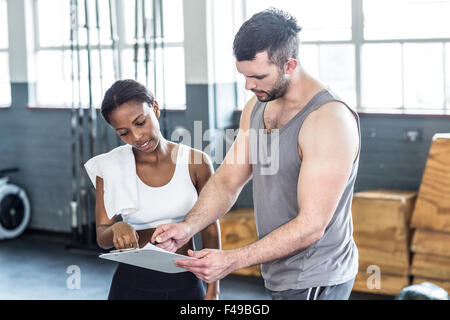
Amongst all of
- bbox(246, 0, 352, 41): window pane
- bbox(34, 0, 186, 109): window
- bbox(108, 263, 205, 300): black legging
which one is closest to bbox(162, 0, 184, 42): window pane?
bbox(34, 0, 186, 109): window

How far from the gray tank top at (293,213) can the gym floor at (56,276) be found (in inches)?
104

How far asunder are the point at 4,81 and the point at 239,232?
3.32 meters

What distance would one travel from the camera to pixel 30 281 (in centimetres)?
516

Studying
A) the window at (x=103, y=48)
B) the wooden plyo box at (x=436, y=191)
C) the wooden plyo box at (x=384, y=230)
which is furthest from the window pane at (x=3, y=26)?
the wooden plyo box at (x=436, y=191)

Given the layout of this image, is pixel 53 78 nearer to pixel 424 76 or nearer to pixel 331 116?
pixel 424 76

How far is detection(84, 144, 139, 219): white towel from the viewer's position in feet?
7.36

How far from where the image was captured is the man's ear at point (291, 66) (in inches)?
76.4

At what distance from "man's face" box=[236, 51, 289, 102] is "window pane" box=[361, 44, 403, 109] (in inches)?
126

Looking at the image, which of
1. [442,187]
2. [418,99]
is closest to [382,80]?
[418,99]

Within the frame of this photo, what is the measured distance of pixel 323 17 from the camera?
5242 mm

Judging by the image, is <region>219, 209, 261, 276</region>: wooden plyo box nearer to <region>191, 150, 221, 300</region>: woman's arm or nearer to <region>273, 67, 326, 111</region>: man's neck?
<region>191, 150, 221, 300</region>: woman's arm

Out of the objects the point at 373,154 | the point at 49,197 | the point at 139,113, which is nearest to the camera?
the point at 139,113

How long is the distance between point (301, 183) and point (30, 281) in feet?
12.4
